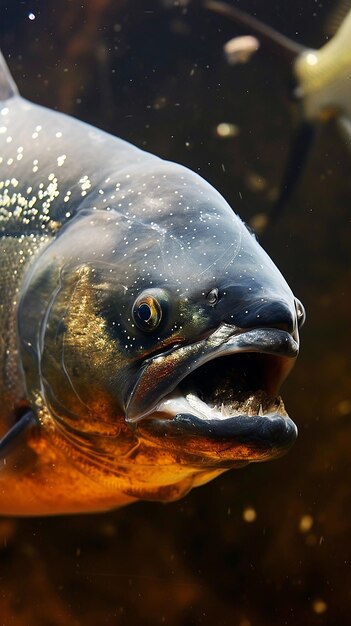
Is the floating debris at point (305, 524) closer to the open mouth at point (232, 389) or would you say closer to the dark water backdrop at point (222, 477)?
the dark water backdrop at point (222, 477)

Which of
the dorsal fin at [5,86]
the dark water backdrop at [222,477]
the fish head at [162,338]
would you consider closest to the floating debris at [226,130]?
the dark water backdrop at [222,477]

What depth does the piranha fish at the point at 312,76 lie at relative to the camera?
322 cm

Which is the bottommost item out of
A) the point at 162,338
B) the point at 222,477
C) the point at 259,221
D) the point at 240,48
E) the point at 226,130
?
the point at 222,477

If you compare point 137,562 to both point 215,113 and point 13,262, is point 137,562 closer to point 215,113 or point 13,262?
point 13,262

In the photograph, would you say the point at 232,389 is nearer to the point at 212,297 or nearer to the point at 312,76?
the point at 212,297

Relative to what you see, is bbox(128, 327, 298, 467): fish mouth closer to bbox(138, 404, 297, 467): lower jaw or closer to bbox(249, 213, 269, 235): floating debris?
bbox(138, 404, 297, 467): lower jaw

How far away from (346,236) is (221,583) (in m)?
1.93

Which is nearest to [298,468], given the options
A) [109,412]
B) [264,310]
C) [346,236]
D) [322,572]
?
[322,572]

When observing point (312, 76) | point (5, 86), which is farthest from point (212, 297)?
point (312, 76)

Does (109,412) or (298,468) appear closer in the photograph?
(109,412)

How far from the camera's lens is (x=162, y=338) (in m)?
1.54

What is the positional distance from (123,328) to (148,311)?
98 mm

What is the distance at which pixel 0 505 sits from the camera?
213 centimetres

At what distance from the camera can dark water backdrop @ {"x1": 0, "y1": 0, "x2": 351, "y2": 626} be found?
3180 millimetres
